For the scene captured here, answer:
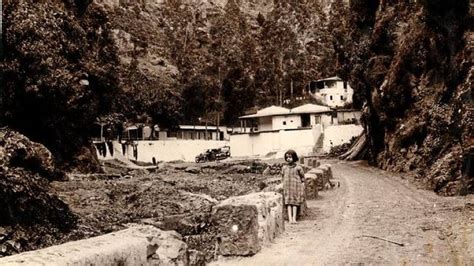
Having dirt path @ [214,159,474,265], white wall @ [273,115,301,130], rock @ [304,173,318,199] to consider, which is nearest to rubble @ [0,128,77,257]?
dirt path @ [214,159,474,265]

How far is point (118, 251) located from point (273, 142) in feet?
196

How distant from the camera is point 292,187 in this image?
1292cm

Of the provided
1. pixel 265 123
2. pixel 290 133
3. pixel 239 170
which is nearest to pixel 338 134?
pixel 290 133

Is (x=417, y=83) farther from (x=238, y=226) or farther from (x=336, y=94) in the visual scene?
(x=336, y=94)

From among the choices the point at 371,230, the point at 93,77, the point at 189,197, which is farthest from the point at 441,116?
the point at 93,77

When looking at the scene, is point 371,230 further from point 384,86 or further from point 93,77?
point 93,77

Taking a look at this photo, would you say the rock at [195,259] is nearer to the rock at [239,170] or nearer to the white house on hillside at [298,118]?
the rock at [239,170]

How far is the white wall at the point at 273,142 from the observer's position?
208 feet

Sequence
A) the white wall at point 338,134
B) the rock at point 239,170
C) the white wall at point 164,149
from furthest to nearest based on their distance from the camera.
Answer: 1. the white wall at point 338,134
2. the white wall at point 164,149
3. the rock at point 239,170

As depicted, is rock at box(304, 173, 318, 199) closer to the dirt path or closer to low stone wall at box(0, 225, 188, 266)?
the dirt path

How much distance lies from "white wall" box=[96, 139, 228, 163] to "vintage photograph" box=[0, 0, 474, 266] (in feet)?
0.58

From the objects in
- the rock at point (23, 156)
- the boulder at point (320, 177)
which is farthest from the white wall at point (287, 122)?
the boulder at point (320, 177)

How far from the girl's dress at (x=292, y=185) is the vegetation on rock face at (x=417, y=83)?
7.72 m

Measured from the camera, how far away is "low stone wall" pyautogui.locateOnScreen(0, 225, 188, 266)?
158 inches
